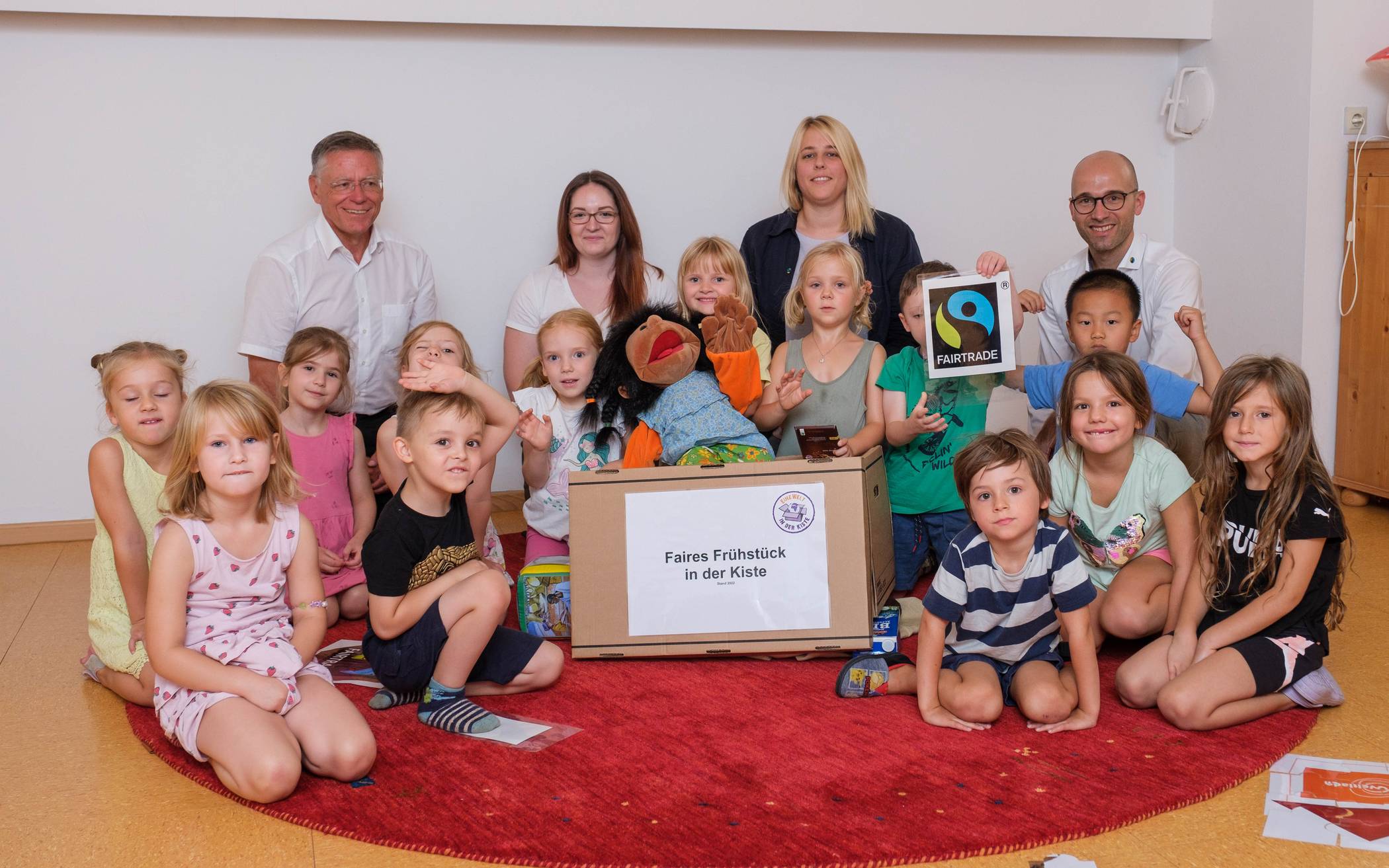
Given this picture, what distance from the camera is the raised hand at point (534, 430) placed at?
2826mm

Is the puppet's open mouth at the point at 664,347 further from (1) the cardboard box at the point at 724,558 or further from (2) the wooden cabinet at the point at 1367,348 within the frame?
(2) the wooden cabinet at the point at 1367,348

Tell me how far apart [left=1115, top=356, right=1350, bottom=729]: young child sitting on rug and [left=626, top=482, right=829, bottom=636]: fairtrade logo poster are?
70 cm

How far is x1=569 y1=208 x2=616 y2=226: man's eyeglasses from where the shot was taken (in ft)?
12.1

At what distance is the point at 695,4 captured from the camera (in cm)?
412

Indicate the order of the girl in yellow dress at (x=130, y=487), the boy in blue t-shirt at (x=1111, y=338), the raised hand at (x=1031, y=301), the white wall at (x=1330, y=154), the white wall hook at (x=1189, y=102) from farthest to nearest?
the white wall hook at (x=1189, y=102) → the white wall at (x=1330, y=154) → the raised hand at (x=1031, y=301) → the boy in blue t-shirt at (x=1111, y=338) → the girl in yellow dress at (x=130, y=487)

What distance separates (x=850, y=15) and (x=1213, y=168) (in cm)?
159

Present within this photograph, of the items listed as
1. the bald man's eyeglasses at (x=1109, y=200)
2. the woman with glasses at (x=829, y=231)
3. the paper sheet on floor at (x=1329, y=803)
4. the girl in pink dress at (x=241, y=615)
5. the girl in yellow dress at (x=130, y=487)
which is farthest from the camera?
the woman with glasses at (x=829, y=231)

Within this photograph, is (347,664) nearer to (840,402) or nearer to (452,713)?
(452,713)

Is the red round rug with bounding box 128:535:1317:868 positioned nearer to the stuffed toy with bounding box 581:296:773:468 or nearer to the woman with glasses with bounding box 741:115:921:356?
the stuffed toy with bounding box 581:296:773:468

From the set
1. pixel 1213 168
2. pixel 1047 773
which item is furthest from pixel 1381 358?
pixel 1047 773

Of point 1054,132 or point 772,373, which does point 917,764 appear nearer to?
point 772,373

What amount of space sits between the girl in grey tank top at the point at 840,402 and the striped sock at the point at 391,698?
122cm

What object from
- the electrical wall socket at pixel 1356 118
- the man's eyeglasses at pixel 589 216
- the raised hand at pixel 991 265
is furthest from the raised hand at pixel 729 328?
the electrical wall socket at pixel 1356 118

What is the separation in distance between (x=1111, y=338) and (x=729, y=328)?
1014 mm
